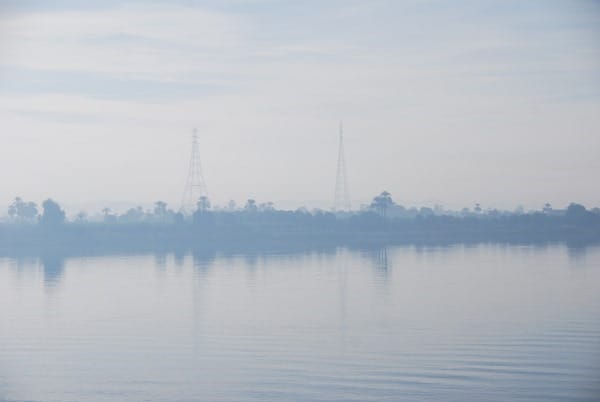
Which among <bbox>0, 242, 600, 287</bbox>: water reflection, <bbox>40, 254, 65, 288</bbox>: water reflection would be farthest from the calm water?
<bbox>0, 242, 600, 287</bbox>: water reflection

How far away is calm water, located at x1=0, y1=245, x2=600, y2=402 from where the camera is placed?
10.7 m

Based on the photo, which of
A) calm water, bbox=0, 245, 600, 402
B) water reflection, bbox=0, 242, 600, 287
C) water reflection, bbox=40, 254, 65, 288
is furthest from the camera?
water reflection, bbox=0, 242, 600, 287

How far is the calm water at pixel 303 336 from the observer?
10.7 metres

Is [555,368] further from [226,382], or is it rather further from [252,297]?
[252,297]

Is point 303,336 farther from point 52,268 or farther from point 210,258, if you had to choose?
point 210,258

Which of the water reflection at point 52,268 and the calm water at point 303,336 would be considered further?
the water reflection at point 52,268

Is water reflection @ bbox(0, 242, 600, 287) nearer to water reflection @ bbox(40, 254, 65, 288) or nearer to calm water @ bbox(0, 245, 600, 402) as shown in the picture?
water reflection @ bbox(40, 254, 65, 288)

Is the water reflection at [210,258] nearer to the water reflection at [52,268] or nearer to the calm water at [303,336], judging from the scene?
the water reflection at [52,268]

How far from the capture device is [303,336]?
14578 millimetres

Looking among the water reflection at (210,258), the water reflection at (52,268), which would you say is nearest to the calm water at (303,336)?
the water reflection at (52,268)

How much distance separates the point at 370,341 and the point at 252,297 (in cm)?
713

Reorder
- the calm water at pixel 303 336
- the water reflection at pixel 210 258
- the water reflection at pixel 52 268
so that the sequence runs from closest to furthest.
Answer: the calm water at pixel 303 336, the water reflection at pixel 52 268, the water reflection at pixel 210 258

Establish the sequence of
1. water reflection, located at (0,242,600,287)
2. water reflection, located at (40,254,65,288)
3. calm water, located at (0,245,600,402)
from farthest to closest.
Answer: water reflection, located at (0,242,600,287) → water reflection, located at (40,254,65,288) → calm water, located at (0,245,600,402)

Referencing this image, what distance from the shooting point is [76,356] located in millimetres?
13047
